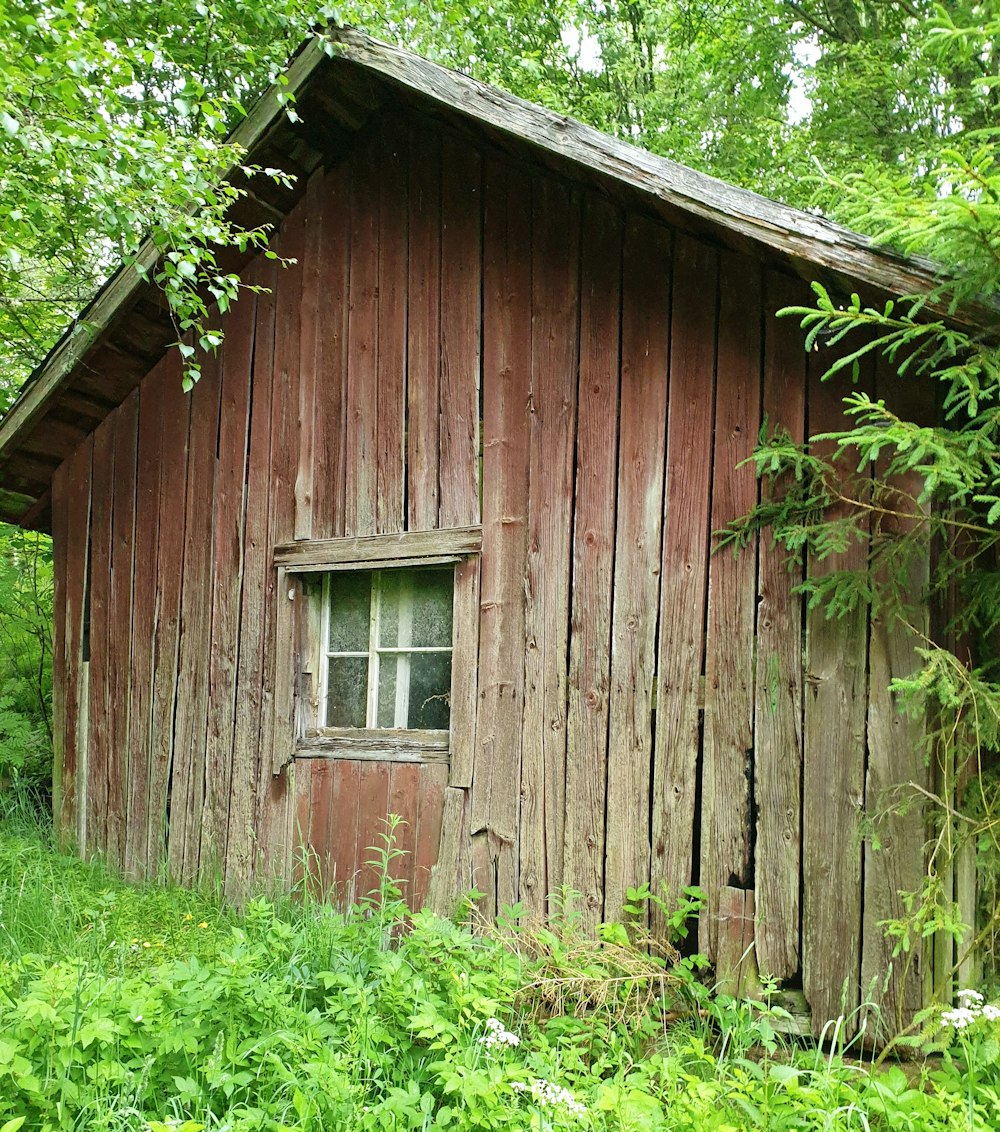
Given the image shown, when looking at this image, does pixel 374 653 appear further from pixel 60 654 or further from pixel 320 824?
pixel 60 654

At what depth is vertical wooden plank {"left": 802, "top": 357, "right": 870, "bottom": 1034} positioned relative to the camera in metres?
3.54

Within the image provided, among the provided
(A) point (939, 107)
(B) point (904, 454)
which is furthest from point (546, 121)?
(A) point (939, 107)

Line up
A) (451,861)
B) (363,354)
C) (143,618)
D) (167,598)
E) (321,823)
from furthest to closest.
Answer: (143,618) < (167,598) < (363,354) < (321,823) < (451,861)

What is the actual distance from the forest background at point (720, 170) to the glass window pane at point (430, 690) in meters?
1.81

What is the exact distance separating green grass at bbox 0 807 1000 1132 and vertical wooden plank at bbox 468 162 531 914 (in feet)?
1.92

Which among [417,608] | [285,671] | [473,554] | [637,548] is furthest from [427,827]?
[637,548]

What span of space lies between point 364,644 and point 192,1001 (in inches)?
94.7

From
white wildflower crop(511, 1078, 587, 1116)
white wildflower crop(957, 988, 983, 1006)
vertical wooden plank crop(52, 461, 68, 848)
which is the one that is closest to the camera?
white wildflower crop(511, 1078, 587, 1116)

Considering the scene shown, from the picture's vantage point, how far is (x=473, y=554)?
4.63m

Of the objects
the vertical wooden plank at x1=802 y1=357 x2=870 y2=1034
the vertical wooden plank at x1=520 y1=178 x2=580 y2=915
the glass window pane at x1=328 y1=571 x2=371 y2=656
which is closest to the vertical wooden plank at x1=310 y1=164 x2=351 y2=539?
the glass window pane at x1=328 y1=571 x2=371 y2=656

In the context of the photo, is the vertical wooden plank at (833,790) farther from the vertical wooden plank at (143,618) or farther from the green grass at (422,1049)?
the vertical wooden plank at (143,618)

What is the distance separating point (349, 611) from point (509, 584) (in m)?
1.18

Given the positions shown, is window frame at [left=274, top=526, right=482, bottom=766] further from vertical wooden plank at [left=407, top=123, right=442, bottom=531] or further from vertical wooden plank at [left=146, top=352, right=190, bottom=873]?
vertical wooden plank at [left=146, top=352, right=190, bottom=873]

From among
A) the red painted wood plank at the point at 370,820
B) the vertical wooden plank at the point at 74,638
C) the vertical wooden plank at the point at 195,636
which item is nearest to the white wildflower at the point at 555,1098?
the red painted wood plank at the point at 370,820
